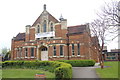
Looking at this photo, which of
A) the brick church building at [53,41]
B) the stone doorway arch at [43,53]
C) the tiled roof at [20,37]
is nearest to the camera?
the brick church building at [53,41]

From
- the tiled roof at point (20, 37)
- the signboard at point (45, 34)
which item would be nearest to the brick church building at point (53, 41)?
→ the signboard at point (45, 34)

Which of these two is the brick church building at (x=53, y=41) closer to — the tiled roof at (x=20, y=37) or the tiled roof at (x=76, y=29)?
the tiled roof at (x=76, y=29)

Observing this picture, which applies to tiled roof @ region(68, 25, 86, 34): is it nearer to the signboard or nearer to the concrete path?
the signboard

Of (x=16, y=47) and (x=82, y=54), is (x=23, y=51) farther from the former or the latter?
(x=82, y=54)

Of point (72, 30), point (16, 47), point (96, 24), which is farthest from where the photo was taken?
point (16, 47)

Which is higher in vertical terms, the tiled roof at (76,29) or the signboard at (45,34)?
the tiled roof at (76,29)

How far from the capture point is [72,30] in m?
32.0

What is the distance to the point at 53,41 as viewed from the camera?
29.7 m

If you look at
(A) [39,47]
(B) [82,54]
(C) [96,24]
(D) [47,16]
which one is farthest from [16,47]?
(C) [96,24]

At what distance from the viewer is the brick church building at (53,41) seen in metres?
29.3

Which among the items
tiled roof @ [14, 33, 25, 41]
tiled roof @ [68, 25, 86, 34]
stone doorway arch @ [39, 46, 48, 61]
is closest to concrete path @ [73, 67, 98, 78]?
tiled roof @ [68, 25, 86, 34]

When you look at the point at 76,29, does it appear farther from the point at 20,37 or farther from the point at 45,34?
the point at 20,37

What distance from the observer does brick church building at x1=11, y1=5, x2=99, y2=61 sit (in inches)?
1153

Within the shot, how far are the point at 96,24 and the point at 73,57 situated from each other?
38.7 feet
